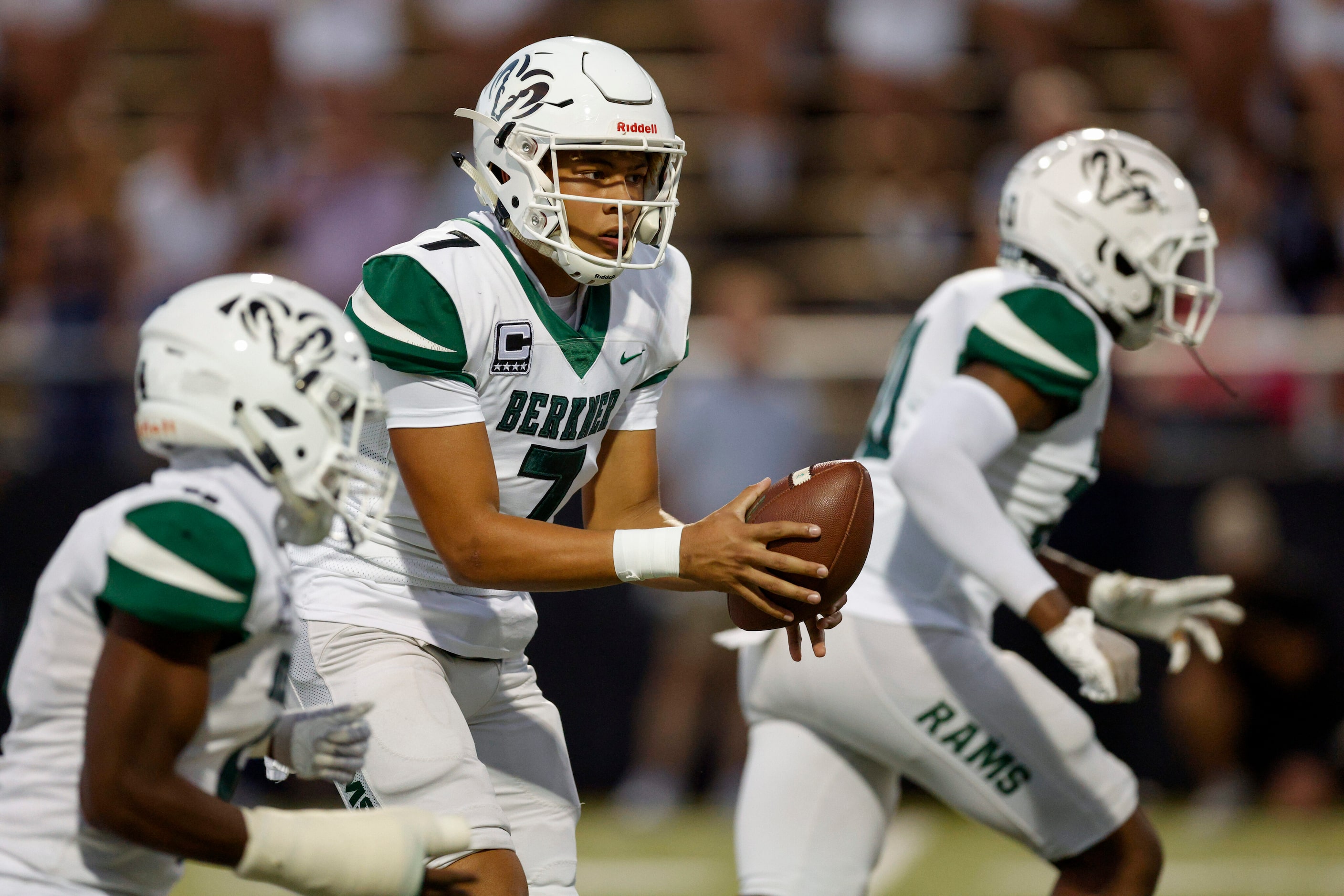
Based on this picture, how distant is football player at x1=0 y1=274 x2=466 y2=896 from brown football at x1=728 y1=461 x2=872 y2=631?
72cm

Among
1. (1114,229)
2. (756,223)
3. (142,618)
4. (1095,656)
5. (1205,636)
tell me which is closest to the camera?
(142,618)

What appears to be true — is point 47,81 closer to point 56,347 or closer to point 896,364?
point 56,347

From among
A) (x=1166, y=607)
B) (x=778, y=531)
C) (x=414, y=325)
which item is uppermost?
(x=414, y=325)

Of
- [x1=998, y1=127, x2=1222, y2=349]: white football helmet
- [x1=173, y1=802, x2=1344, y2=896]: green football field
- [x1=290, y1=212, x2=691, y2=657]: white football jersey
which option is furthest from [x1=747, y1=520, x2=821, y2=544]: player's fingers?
[x1=173, y1=802, x2=1344, y2=896]: green football field

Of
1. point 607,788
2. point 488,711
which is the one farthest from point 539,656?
point 488,711

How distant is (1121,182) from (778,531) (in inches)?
60.5

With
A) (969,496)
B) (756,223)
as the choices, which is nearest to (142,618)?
(969,496)

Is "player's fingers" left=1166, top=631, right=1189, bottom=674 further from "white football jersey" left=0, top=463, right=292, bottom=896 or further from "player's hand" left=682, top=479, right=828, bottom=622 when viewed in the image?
"white football jersey" left=0, top=463, right=292, bottom=896

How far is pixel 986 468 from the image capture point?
362cm

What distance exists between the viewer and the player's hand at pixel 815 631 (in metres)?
2.97

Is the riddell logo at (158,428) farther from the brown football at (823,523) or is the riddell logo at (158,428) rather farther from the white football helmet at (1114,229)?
the white football helmet at (1114,229)

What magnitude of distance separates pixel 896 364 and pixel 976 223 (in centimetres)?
484

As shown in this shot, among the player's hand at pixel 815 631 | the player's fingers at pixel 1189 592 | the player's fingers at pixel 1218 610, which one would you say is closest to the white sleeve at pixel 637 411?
the player's hand at pixel 815 631

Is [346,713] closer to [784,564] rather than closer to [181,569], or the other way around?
[181,569]
